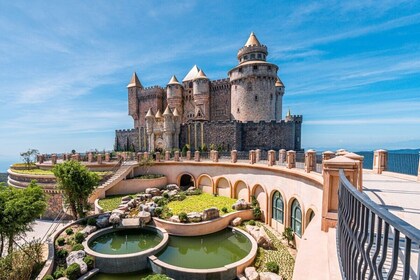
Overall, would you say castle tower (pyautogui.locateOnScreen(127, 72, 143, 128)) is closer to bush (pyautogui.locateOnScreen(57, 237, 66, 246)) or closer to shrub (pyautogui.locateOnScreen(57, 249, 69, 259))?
bush (pyautogui.locateOnScreen(57, 237, 66, 246))

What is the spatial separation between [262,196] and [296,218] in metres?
3.88

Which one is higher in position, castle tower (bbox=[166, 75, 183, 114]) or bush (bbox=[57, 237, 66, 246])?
castle tower (bbox=[166, 75, 183, 114])

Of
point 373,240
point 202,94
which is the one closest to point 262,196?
point 373,240

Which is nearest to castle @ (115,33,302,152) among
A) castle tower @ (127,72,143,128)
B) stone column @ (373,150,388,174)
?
castle tower @ (127,72,143,128)

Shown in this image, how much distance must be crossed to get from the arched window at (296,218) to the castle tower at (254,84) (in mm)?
19047

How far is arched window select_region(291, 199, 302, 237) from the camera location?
13125 millimetres

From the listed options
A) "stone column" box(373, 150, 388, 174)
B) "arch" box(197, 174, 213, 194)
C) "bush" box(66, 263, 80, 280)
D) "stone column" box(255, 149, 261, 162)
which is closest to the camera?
"bush" box(66, 263, 80, 280)

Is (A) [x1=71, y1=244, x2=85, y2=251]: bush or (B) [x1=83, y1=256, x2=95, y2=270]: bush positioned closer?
(B) [x1=83, y1=256, x2=95, y2=270]: bush

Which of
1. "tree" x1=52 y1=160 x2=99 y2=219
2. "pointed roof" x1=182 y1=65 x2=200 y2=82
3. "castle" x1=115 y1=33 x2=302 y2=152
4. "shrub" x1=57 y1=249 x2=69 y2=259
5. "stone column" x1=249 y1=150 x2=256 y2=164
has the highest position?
"pointed roof" x1=182 y1=65 x2=200 y2=82

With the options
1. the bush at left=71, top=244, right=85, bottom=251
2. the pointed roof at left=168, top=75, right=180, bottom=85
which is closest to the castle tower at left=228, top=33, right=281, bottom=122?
the pointed roof at left=168, top=75, right=180, bottom=85

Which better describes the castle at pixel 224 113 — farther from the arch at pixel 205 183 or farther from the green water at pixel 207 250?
the green water at pixel 207 250

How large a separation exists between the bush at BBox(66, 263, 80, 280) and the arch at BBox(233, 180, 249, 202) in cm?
1249

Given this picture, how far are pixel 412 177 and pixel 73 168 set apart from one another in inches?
822

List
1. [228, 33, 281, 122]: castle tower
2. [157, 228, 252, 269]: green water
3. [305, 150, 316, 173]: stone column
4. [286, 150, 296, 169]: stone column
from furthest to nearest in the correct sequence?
[228, 33, 281, 122]: castle tower, [286, 150, 296, 169]: stone column, [305, 150, 316, 173]: stone column, [157, 228, 252, 269]: green water
